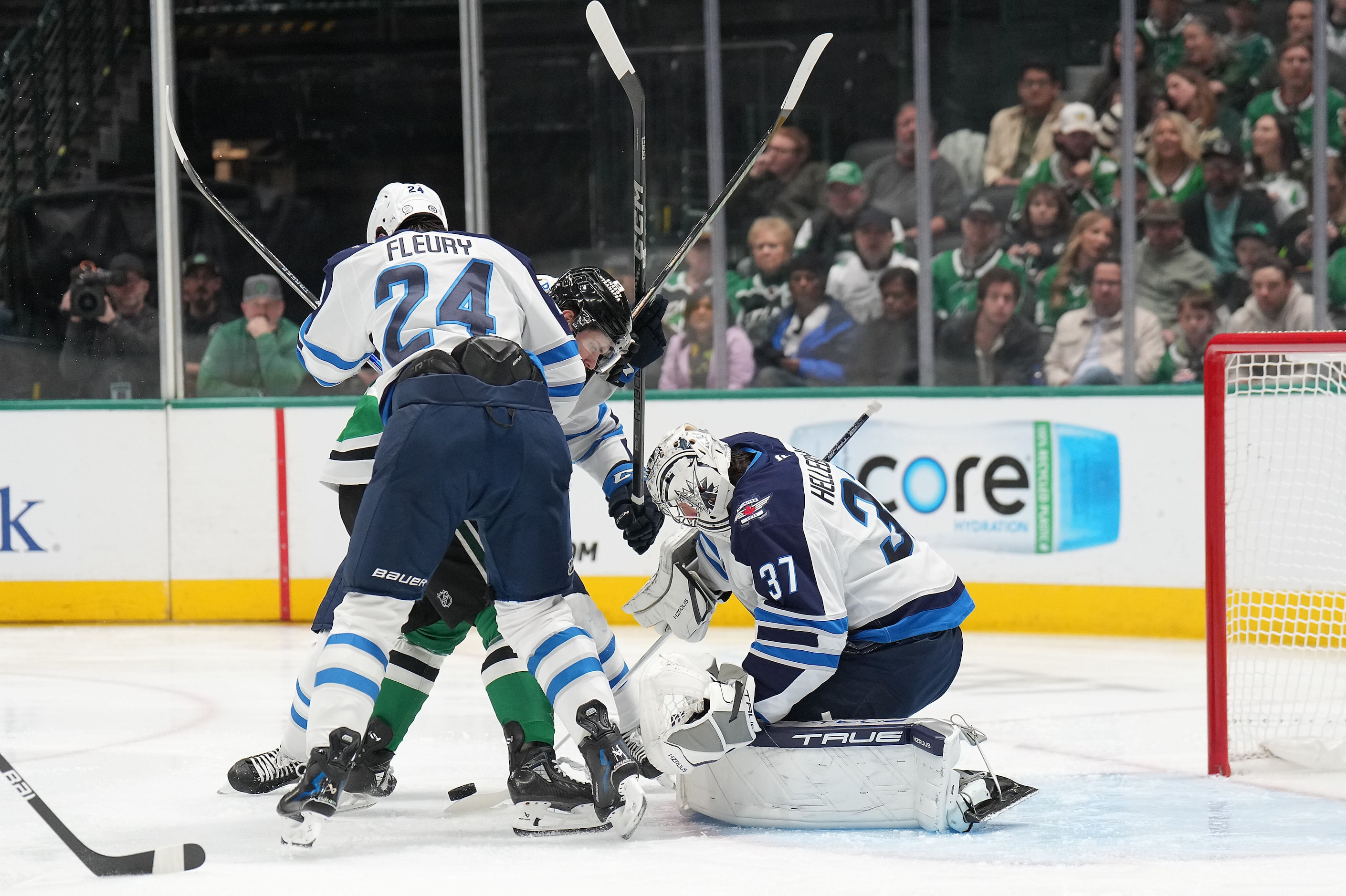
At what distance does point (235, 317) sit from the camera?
662cm

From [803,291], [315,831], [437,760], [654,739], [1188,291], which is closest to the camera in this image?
[315,831]

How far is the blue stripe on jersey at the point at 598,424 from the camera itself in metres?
3.44

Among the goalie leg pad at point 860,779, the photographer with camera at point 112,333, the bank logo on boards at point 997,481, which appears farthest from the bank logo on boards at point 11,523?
the goalie leg pad at point 860,779

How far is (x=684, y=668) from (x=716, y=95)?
414 centimetres

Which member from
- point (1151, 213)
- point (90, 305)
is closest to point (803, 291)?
point (1151, 213)

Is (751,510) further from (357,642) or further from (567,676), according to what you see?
(357,642)

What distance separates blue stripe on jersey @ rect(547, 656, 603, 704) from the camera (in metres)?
2.71

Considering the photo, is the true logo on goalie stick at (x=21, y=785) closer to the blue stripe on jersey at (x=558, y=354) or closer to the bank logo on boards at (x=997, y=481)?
the blue stripe on jersey at (x=558, y=354)

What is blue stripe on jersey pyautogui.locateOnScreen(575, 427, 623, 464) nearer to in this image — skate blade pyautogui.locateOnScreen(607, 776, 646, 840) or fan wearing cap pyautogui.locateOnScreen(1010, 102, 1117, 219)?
skate blade pyautogui.locateOnScreen(607, 776, 646, 840)

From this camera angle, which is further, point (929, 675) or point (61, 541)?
point (61, 541)

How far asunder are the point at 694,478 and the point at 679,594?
349 millimetres

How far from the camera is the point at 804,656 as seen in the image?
273 cm

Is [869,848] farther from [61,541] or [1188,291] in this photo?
[61,541]

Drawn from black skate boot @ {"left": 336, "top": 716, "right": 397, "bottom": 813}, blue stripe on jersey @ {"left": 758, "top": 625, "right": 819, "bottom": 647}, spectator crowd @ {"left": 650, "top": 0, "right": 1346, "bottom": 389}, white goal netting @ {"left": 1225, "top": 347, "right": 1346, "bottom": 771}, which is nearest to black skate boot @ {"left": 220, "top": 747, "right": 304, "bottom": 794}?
black skate boot @ {"left": 336, "top": 716, "right": 397, "bottom": 813}
